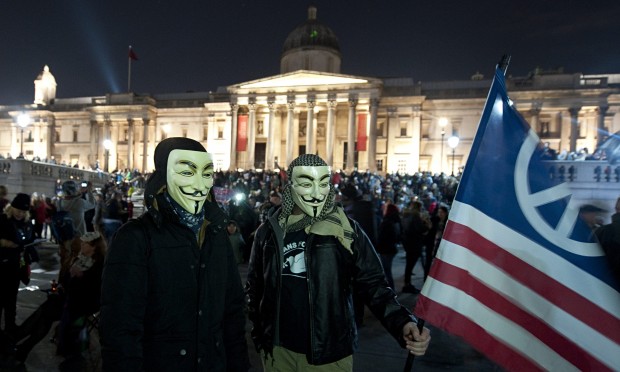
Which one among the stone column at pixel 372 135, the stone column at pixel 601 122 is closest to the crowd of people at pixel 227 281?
the stone column at pixel 372 135

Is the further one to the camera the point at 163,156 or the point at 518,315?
the point at 163,156

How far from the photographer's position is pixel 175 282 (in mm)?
2184

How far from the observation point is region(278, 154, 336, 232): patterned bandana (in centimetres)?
291

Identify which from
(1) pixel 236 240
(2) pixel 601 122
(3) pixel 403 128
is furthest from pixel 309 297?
(2) pixel 601 122

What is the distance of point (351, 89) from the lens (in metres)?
46.0

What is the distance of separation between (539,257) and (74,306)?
4.70m

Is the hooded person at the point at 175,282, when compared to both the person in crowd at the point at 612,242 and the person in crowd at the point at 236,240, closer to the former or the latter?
the person in crowd at the point at 612,242

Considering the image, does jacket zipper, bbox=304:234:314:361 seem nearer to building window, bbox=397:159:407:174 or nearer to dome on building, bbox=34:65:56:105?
building window, bbox=397:159:407:174

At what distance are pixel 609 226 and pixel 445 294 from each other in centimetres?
315

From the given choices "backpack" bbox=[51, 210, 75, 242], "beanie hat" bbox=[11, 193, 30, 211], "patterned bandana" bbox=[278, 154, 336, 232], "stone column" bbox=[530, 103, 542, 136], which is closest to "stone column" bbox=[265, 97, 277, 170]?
"stone column" bbox=[530, 103, 542, 136]

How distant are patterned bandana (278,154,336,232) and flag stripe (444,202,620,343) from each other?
0.92 m

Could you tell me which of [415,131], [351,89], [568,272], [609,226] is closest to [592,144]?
[415,131]

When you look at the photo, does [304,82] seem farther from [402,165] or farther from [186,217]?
[186,217]

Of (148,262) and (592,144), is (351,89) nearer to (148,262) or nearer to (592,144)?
(592,144)
